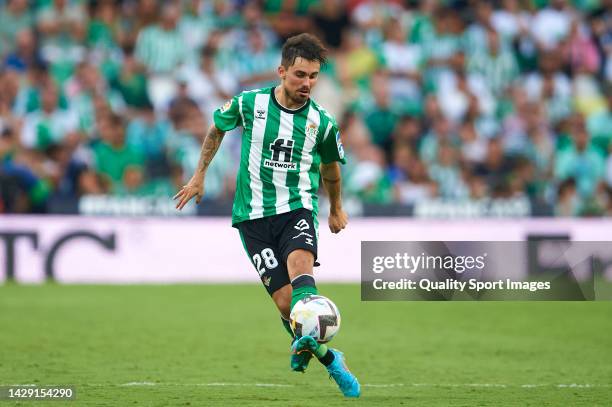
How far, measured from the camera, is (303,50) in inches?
302

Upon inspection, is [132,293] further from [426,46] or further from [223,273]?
[426,46]

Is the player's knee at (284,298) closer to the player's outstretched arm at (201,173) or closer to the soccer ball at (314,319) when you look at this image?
the soccer ball at (314,319)

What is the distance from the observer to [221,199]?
58.4ft

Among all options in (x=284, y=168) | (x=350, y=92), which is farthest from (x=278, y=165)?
(x=350, y=92)

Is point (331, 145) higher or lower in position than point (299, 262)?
higher

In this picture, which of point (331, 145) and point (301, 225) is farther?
point (331, 145)

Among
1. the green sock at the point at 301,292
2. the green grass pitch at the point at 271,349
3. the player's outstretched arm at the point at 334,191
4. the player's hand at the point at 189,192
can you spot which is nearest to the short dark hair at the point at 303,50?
the player's outstretched arm at the point at 334,191

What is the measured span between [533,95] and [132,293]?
9.15 meters

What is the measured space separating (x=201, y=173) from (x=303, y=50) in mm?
1093

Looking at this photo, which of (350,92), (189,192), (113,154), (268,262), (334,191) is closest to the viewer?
(189,192)

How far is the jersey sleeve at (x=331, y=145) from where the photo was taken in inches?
313

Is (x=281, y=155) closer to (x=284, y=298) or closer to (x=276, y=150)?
(x=276, y=150)

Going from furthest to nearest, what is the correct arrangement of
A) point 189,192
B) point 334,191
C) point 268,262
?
1. point 334,191
2. point 268,262
3. point 189,192

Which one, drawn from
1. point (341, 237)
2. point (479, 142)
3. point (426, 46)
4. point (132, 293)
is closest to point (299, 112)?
point (132, 293)
